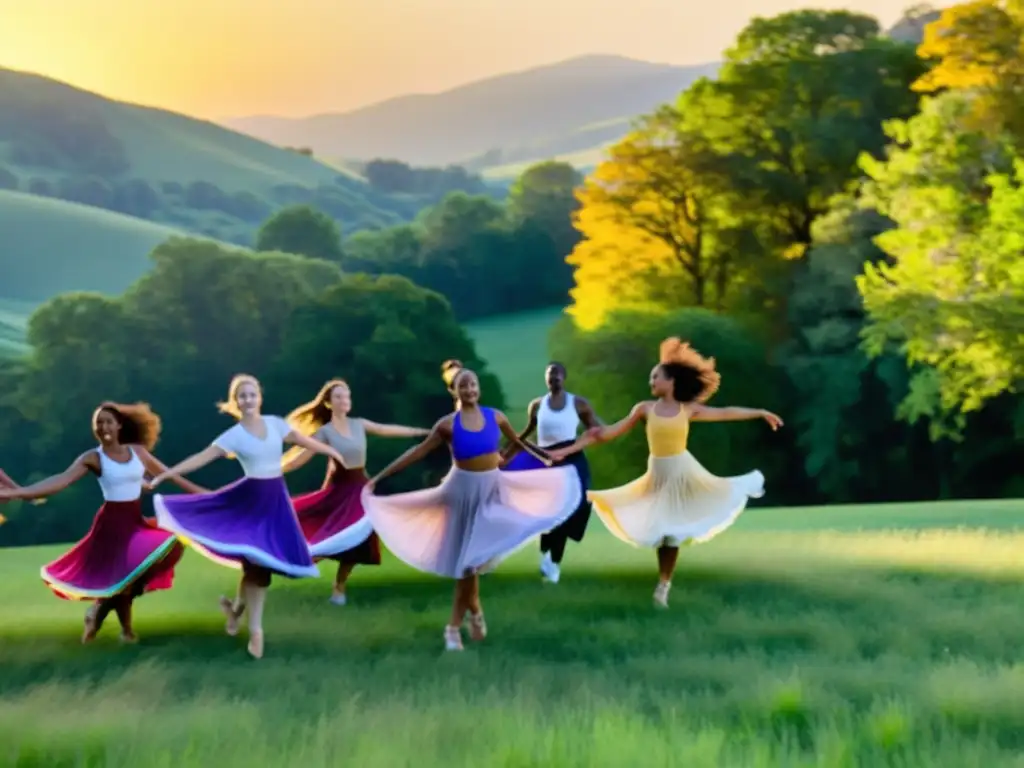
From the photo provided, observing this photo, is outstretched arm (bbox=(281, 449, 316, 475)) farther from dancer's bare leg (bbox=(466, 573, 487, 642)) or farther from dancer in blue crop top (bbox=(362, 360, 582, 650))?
dancer's bare leg (bbox=(466, 573, 487, 642))

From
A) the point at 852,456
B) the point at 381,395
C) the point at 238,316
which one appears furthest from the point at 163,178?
the point at 852,456

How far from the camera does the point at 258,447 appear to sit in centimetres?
1139

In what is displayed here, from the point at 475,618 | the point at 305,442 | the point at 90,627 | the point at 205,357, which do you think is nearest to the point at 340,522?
the point at 305,442

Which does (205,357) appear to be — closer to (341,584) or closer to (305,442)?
(341,584)

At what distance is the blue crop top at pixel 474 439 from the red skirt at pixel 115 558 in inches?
112

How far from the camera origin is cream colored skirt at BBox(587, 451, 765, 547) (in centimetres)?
1288

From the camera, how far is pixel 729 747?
23.9 ft

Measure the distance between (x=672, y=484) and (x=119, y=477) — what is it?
18.7ft

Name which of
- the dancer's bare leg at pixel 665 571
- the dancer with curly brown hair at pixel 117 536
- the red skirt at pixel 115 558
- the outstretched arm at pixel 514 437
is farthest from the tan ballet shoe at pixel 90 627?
the dancer's bare leg at pixel 665 571

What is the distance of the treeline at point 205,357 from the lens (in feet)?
158

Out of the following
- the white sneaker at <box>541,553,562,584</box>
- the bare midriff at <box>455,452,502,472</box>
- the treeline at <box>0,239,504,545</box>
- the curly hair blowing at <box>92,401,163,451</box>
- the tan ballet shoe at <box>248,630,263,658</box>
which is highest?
the curly hair blowing at <box>92,401,163,451</box>

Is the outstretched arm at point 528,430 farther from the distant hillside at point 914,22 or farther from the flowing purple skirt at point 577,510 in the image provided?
the distant hillside at point 914,22

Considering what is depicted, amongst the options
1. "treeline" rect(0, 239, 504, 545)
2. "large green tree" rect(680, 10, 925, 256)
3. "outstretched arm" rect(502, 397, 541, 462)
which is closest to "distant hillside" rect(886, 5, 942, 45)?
"large green tree" rect(680, 10, 925, 256)

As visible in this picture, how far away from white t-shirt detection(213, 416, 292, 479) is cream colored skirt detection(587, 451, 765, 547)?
362 centimetres
